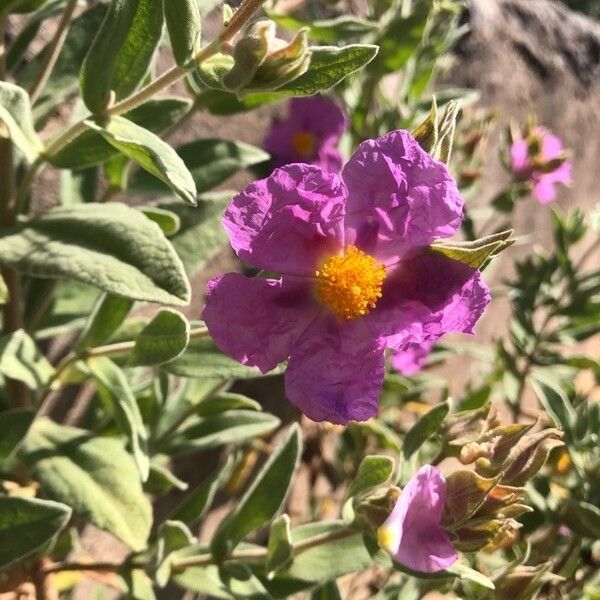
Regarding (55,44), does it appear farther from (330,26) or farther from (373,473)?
(373,473)

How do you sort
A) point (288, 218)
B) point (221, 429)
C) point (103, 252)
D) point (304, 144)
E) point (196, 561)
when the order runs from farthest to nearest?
point (304, 144)
point (221, 429)
point (196, 561)
point (103, 252)
point (288, 218)

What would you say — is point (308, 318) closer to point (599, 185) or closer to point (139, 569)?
point (139, 569)

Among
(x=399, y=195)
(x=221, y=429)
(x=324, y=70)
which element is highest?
(x=324, y=70)

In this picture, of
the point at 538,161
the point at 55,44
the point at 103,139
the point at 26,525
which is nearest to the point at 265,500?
the point at 26,525

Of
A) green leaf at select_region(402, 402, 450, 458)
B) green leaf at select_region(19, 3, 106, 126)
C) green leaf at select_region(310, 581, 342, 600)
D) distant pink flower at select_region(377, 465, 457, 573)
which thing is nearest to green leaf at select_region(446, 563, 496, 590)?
distant pink flower at select_region(377, 465, 457, 573)

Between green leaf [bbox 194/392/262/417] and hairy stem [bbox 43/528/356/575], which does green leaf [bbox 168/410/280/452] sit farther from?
hairy stem [bbox 43/528/356/575]

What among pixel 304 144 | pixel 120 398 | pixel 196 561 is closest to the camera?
pixel 120 398

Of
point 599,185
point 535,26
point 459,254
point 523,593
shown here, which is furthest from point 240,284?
point 599,185

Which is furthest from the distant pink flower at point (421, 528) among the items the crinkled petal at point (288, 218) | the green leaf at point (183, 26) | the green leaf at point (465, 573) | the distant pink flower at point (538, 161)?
the distant pink flower at point (538, 161)
